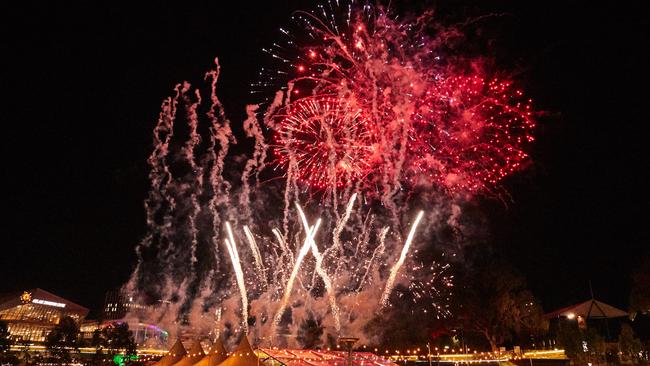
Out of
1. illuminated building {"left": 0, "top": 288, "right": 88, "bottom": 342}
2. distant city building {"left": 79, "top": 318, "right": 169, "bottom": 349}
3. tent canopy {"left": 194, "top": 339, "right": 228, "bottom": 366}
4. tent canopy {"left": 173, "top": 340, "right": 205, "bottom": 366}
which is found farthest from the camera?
distant city building {"left": 79, "top": 318, "right": 169, "bottom": 349}

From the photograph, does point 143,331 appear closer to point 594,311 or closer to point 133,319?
point 133,319

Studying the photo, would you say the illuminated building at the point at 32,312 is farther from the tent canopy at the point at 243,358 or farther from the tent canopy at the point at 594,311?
the tent canopy at the point at 594,311

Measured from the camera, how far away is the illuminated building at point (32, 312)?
180 feet

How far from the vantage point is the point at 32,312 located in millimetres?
57469

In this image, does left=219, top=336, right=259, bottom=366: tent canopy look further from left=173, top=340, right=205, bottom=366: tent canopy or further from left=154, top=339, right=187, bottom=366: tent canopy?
left=154, top=339, right=187, bottom=366: tent canopy

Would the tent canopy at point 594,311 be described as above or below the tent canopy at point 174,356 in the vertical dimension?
above

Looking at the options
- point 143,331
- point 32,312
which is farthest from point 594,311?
point 32,312

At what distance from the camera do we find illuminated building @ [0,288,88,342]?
180ft

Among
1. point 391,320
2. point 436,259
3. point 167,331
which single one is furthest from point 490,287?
point 167,331

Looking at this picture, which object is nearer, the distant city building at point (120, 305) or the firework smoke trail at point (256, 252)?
the firework smoke trail at point (256, 252)

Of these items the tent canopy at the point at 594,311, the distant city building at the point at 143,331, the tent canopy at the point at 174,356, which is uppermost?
the tent canopy at the point at 594,311

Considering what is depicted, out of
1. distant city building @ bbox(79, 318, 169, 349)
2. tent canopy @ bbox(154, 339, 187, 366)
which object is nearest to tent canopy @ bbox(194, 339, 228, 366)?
tent canopy @ bbox(154, 339, 187, 366)

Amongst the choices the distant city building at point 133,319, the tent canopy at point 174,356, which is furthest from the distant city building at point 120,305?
the tent canopy at point 174,356

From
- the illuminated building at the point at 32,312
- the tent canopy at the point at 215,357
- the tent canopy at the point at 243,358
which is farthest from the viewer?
the illuminated building at the point at 32,312
